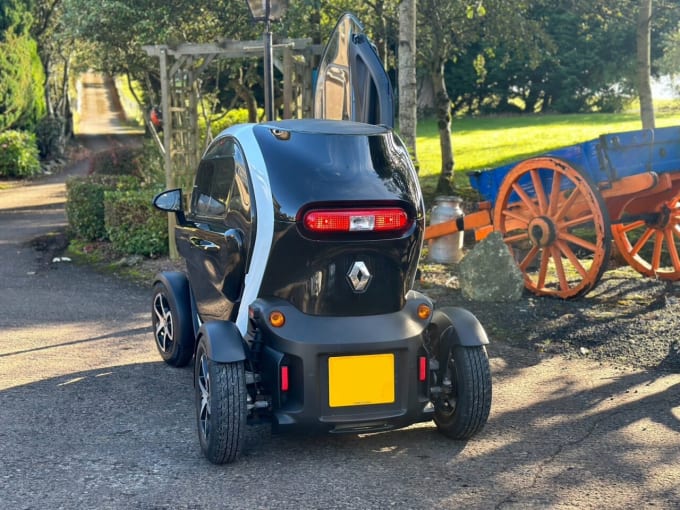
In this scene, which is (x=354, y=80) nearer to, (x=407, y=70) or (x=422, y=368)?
(x=422, y=368)

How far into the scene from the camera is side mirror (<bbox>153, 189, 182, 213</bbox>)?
5.70 meters

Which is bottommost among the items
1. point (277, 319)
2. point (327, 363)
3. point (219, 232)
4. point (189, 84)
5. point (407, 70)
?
point (327, 363)

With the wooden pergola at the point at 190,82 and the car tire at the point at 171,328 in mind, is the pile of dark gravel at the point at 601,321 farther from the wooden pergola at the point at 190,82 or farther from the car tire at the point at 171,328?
the wooden pergola at the point at 190,82

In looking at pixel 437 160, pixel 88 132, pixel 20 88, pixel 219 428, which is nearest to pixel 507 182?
pixel 219 428

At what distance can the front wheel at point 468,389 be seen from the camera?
4.43 m

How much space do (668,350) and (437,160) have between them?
15.0 m

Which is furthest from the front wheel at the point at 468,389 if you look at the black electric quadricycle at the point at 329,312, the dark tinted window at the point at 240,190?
the dark tinted window at the point at 240,190

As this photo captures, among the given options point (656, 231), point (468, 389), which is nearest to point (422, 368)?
point (468, 389)

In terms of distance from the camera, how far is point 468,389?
4422 millimetres

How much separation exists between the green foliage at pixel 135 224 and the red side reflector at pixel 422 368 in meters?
7.04

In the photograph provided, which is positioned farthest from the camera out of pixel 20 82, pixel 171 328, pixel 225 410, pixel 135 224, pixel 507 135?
pixel 507 135

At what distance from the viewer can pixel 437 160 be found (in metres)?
21.1

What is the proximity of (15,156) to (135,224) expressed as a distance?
15112 millimetres

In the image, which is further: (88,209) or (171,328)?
(88,209)
